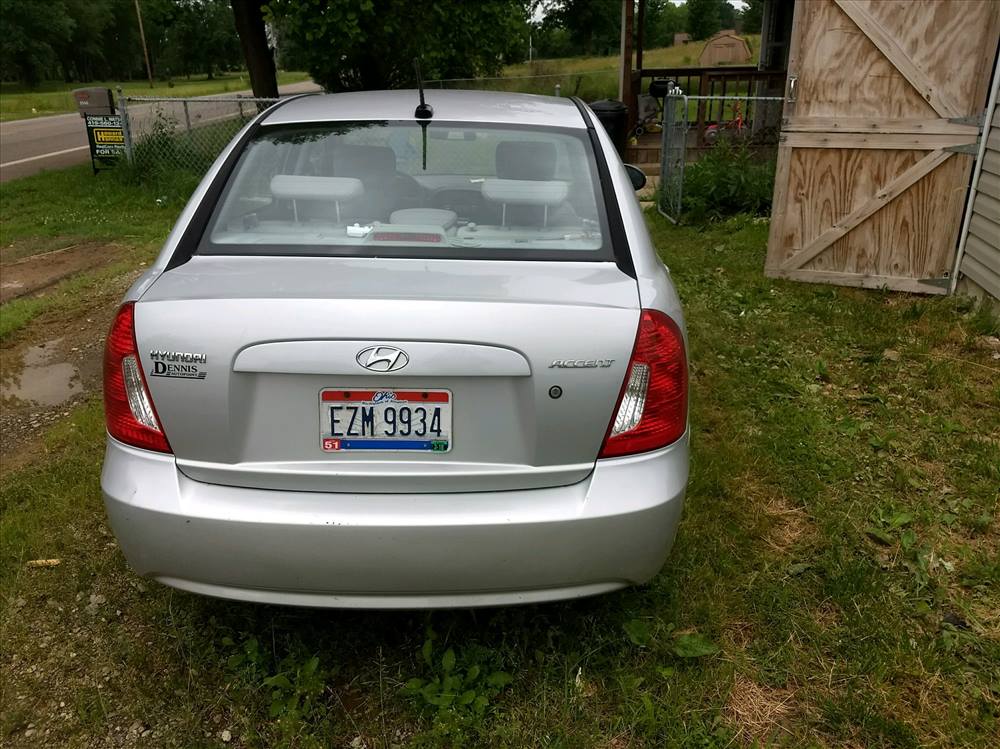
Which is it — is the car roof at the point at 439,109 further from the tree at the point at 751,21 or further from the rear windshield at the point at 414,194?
the tree at the point at 751,21

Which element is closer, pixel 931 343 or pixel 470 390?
pixel 470 390

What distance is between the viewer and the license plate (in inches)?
80.5

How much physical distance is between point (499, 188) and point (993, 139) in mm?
4326

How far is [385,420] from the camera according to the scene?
2.06m

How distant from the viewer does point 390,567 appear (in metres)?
2.08

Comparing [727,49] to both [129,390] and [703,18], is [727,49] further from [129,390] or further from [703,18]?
[703,18]

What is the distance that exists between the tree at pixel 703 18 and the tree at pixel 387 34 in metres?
49.4

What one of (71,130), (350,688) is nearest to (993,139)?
(350,688)

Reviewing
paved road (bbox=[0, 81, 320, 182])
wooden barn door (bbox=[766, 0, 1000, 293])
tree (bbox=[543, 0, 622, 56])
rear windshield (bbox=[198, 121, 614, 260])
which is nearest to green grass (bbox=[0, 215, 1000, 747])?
rear windshield (bbox=[198, 121, 614, 260])

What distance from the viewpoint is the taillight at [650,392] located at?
2111mm

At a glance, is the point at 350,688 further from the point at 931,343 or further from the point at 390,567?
the point at 931,343

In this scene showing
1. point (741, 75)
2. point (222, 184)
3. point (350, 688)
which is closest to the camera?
point (350, 688)

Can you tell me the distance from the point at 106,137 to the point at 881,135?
448 inches

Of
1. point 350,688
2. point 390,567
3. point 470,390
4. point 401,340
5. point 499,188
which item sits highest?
point 499,188
